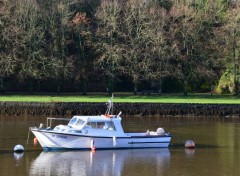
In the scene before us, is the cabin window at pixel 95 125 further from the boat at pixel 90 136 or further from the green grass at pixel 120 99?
the green grass at pixel 120 99

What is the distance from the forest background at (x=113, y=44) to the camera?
87.3m

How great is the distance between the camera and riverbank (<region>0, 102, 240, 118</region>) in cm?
7112

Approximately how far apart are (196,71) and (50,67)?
2226 centimetres

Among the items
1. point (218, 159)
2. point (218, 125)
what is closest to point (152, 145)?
point (218, 159)

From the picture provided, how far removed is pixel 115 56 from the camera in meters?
89.0

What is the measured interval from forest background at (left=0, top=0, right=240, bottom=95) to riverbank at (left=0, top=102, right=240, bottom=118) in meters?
14.9

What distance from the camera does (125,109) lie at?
7400 centimetres

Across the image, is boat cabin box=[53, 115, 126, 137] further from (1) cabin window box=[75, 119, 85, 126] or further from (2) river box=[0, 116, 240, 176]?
(2) river box=[0, 116, 240, 176]

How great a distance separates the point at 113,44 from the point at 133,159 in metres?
50.7

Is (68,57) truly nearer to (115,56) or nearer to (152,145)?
(115,56)

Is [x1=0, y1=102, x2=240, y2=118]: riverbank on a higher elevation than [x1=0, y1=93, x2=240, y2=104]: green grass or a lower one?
lower

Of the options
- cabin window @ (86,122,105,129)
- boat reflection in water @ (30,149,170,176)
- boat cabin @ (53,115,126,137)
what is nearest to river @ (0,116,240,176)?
boat reflection in water @ (30,149,170,176)

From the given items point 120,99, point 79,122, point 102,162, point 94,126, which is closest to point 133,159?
point 102,162

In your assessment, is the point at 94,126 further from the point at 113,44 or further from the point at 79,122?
the point at 113,44
